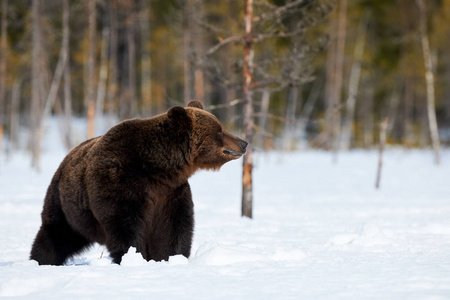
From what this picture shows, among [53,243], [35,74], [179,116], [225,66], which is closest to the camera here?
[179,116]

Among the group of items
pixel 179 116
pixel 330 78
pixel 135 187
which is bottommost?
pixel 330 78

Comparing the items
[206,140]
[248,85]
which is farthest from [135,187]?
[248,85]

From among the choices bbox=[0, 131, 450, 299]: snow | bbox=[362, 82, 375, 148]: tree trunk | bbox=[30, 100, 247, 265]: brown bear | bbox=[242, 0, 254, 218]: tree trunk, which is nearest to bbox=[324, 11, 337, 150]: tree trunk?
bbox=[362, 82, 375, 148]: tree trunk

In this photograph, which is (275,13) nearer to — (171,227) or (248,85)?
(248,85)

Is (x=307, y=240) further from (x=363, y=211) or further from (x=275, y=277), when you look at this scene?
(x=363, y=211)

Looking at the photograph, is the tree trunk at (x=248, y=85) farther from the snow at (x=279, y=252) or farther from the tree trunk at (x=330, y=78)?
the tree trunk at (x=330, y=78)

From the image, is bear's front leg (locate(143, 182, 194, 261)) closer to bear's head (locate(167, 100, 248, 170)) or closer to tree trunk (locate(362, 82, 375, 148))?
bear's head (locate(167, 100, 248, 170))

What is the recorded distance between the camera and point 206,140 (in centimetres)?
498

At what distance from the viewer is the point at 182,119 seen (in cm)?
477

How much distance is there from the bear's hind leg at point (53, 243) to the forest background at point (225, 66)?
623 inches

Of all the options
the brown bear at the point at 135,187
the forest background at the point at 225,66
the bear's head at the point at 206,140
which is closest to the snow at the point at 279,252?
the brown bear at the point at 135,187

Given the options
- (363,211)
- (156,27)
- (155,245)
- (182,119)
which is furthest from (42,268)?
(156,27)

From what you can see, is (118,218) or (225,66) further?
(225,66)

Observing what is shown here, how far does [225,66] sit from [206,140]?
2524cm
